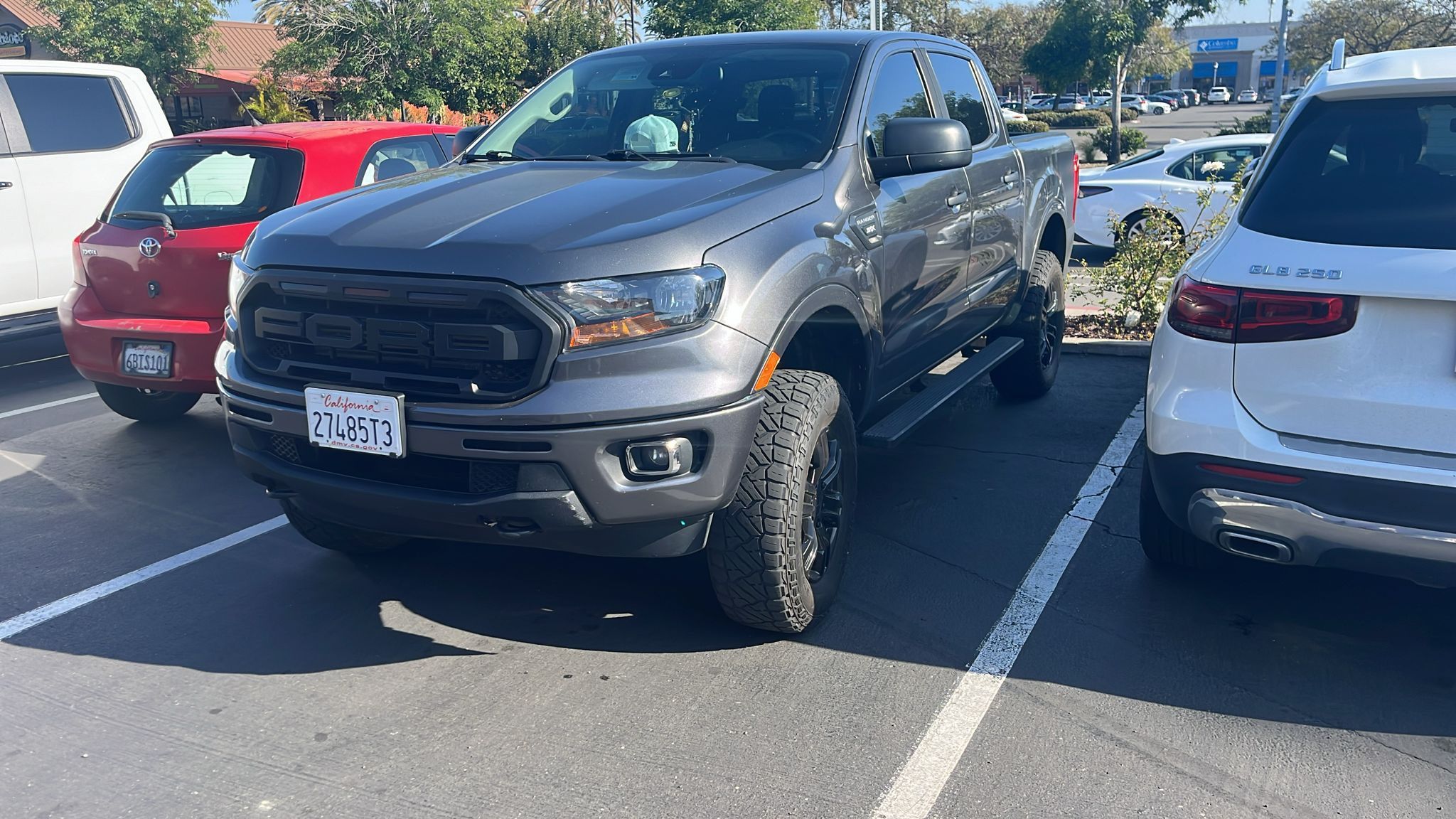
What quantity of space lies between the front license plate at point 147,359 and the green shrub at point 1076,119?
48.6 m

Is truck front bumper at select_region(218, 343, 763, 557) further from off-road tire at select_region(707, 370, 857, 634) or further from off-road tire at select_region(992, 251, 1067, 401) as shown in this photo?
off-road tire at select_region(992, 251, 1067, 401)

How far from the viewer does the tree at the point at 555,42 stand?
3367 centimetres

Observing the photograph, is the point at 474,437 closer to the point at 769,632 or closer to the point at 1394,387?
the point at 769,632

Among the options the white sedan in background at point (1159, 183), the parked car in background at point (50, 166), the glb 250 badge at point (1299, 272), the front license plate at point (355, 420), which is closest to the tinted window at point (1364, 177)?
the glb 250 badge at point (1299, 272)

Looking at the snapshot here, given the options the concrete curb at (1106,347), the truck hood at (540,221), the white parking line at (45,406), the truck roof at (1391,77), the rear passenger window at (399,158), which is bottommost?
the white parking line at (45,406)

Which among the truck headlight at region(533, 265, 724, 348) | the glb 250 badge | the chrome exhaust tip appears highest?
the glb 250 badge

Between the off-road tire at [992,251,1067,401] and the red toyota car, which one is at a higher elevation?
the red toyota car

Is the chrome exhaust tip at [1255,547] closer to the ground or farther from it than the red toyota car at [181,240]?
closer to the ground

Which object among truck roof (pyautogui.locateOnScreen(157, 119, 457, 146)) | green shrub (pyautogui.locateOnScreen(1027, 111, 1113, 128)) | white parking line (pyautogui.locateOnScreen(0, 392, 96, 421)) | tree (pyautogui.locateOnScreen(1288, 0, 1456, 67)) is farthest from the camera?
green shrub (pyautogui.locateOnScreen(1027, 111, 1113, 128))

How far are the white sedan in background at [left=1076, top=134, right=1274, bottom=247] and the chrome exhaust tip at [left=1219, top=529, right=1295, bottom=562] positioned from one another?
819 centimetres

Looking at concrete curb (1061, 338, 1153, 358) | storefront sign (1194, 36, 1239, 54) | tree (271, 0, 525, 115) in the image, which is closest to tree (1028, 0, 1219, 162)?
tree (271, 0, 525, 115)

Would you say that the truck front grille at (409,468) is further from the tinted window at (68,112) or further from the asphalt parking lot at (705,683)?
the tinted window at (68,112)

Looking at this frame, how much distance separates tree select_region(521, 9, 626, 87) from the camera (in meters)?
33.7

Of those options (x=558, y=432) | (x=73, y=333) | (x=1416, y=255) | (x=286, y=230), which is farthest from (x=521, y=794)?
(x=73, y=333)
